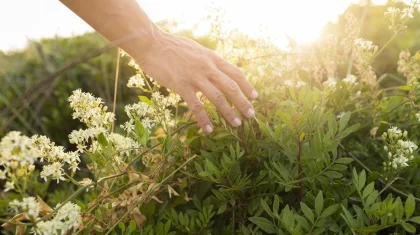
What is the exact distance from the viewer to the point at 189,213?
1.56m

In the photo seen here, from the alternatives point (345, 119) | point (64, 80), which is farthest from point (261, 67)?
point (64, 80)

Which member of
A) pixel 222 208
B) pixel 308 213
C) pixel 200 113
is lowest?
pixel 222 208

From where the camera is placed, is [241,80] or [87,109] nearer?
[87,109]

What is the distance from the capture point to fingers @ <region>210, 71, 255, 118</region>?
1.57 m

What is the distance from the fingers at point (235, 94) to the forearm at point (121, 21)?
27 centimetres

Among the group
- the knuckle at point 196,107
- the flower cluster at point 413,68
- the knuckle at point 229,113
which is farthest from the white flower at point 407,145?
the knuckle at point 196,107

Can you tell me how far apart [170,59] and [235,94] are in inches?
9.9

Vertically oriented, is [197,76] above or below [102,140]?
above

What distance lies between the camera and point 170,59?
167 centimetres

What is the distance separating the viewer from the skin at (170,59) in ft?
5.23

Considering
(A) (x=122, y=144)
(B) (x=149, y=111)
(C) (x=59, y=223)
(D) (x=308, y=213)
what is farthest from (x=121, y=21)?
(D) (x=308, y=213)

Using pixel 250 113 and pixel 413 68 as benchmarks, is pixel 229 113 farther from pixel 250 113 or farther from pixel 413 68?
pixel 413 68

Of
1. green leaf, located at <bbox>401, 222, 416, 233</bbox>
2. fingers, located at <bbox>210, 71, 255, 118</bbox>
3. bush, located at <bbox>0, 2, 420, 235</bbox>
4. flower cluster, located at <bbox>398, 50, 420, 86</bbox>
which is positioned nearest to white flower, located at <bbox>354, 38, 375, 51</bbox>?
bush, located at <bbox>0, 2, 420, 235</bbox>

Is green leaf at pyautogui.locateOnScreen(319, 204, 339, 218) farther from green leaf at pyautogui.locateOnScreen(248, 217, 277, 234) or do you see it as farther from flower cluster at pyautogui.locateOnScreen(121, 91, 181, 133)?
flower cluster at pyautogui.locateOnScreen(121, 91, 181, 133)
